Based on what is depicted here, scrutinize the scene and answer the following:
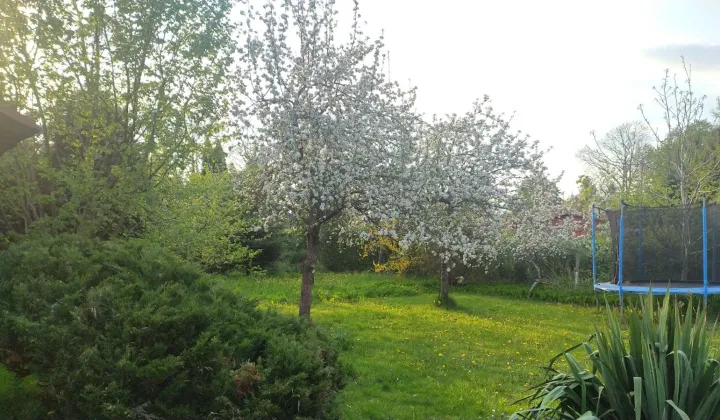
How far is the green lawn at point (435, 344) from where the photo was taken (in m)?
5.58

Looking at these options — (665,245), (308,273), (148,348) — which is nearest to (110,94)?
(308,273)

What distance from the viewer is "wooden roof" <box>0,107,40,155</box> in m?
4.31

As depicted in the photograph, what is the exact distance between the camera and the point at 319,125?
309 inches

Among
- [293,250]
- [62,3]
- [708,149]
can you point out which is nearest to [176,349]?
[62,3]

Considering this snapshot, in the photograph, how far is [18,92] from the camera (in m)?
5.93

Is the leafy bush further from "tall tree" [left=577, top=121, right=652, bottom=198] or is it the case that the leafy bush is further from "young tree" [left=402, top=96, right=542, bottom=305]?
"tall tree" [left=577, top=121, right=652, bottom=198]

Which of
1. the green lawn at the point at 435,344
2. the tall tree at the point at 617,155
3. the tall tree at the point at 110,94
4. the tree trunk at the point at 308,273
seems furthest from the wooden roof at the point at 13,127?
the tall tree at the point at 617,155

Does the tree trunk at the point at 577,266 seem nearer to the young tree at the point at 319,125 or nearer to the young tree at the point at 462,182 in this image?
the young tree at the point at 462,182

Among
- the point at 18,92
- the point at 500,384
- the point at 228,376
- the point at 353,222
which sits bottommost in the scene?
the point at 500,384

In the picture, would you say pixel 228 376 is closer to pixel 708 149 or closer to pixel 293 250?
pixel 708 149

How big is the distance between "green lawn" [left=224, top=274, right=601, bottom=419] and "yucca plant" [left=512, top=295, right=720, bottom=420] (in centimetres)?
192

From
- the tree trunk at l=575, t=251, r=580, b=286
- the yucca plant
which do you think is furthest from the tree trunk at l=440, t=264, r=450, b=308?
the yucca plant

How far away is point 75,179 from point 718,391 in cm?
564

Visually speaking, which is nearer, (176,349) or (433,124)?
(176,349)
